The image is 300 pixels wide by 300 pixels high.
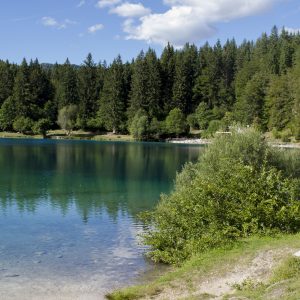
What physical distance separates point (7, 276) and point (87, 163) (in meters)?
54.6

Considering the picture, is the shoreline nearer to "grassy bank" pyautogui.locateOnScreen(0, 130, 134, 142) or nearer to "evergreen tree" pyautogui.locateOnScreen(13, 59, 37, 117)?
"grassy bank" pyautogui.locateOnScreen(0, 130, 134, 142)

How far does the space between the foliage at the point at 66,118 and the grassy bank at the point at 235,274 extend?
139195 mm

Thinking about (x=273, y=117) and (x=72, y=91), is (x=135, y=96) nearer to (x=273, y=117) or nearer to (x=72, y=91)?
(x=72, y=91)

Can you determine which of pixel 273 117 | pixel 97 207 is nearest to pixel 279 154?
pixel 97 207

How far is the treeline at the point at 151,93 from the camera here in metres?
148

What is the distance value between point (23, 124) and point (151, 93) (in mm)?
43284

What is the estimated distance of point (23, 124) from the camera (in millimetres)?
152250

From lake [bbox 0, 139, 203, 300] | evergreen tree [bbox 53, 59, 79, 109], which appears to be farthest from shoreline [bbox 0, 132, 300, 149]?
lake [bbox 0, 139, 203, 300]

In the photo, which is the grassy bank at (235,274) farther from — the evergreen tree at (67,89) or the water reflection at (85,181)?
the evergreen tree at (67,89)

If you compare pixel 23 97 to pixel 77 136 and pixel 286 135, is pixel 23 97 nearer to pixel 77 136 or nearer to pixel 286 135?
pixel 77 136

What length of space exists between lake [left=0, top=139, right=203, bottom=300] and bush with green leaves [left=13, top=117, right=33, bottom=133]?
92.6 meters

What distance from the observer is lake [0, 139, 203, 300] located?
18.9 m

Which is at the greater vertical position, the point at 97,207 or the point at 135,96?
the point at 135,96

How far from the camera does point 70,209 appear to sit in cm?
3547
